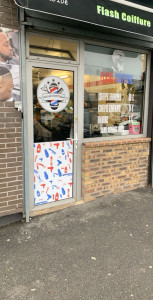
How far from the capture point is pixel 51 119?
3432mm

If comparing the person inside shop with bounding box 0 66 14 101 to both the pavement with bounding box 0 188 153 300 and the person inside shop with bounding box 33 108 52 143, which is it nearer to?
the person inside shop with bounding box 33 108 52 143

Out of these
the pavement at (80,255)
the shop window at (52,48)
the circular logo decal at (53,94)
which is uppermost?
the shop window at (52,48)

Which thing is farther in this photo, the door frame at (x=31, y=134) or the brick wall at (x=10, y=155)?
the door frame at (x=31, y=134)

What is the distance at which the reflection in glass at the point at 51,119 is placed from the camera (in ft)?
10.6

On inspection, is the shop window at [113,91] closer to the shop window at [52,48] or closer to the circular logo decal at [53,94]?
the shop window at [52,48]

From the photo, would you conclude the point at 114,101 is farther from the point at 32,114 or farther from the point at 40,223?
the point at 40,223

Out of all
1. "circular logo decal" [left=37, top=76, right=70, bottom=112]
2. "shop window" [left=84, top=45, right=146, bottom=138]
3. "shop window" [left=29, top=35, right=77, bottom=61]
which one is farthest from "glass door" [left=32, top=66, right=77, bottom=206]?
"shop window" [left=84, top=45, right=146, bottom=138]

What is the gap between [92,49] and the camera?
3686 mm

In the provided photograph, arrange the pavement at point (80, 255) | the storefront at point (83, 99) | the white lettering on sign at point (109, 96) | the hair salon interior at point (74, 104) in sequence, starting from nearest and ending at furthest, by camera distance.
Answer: the pavement at point (80, 255), the hair salon interior at point (74, 104), the storefront at point (83, 99), the white lettering on sign at point (109, 96)

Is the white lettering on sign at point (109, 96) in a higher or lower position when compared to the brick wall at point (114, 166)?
higher

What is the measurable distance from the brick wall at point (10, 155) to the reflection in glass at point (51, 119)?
342mm

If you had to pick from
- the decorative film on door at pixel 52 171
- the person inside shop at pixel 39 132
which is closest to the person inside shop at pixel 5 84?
the person inside shop at pixel 39 132

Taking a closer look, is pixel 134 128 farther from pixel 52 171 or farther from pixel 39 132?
pixel 39 132

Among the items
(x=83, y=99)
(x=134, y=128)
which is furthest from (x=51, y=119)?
(x=134, y=128)
